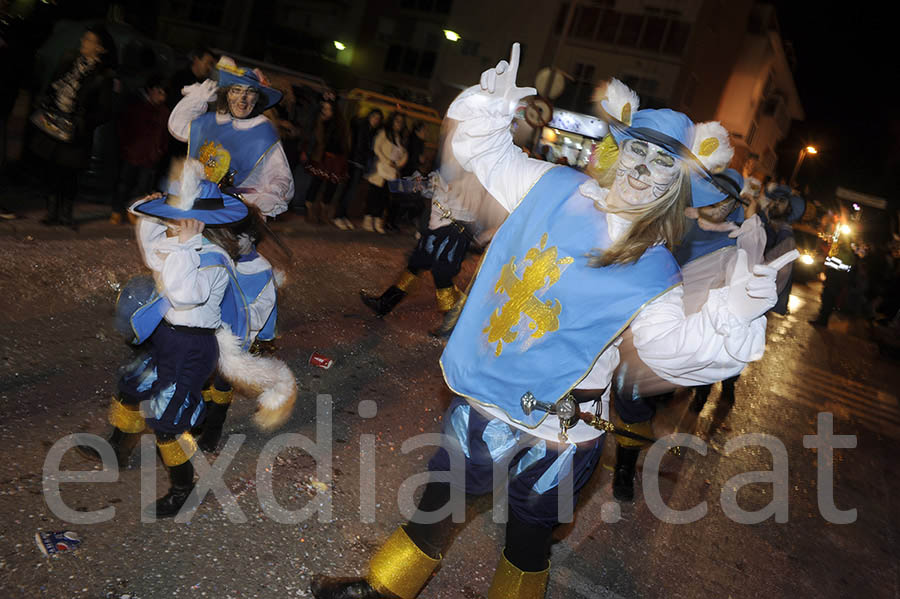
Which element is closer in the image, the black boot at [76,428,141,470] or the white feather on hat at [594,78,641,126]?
the white feather on hat at [594,78,641,126]

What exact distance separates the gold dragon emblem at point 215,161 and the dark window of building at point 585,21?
96.4ft

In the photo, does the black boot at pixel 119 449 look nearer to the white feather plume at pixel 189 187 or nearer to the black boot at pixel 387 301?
Result: the white feather plume at pixel 189 187

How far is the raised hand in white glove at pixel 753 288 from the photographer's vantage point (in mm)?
1833

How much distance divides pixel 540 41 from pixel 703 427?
1054 inches

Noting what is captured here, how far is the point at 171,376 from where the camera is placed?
2.91 m

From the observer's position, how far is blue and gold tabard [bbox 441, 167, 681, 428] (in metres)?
2.17

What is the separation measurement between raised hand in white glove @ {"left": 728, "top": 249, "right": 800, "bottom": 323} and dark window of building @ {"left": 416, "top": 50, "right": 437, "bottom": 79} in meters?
32.1

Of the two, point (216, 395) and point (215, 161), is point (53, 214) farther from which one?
point (216, 395)

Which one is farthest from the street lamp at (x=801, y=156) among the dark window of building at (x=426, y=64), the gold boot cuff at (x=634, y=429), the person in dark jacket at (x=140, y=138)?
the gold boot cuff at (x=634, y=429)

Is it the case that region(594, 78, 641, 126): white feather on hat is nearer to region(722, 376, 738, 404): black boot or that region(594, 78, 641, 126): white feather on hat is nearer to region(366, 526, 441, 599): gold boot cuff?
region(366, 526, 441, 599): gold boot cuff

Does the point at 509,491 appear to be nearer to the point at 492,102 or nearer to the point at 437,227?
the point at 492,102

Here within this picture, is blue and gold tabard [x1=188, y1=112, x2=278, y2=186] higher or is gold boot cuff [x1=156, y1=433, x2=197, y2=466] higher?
blue and gold tabard [x1=188, y1=112, x2=278, y2=186]

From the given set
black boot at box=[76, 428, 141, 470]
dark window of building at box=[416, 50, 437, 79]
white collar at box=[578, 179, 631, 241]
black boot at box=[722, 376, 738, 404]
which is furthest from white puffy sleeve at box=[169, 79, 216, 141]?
dark window of building at box=[416, 50, 437, 79]

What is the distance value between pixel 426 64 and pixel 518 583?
106 ft
